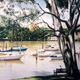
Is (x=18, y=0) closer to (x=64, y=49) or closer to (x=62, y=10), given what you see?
(x=62, y=10)

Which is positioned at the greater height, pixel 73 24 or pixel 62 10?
pixel 62 10

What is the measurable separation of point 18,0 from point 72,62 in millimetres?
1698

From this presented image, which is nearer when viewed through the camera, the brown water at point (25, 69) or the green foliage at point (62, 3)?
the green foliage at point (62, 3)

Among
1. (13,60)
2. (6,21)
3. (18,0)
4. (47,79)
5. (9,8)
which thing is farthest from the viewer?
(13,60)

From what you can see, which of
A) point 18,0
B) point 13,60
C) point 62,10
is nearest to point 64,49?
point 62,10

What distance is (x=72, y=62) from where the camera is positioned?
11.0 ft

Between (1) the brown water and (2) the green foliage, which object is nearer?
(2) the green foliage

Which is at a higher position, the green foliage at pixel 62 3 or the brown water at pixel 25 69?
the green foliage at pixel 62 3

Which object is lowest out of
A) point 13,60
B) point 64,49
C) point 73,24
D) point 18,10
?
point 13,60

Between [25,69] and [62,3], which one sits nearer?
[62,3]

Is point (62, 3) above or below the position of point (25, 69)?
above

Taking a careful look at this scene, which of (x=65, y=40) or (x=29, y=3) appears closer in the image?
(x=65, y=40)

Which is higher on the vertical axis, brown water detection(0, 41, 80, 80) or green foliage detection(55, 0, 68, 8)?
green foliage detection(55, 0, 68, 8)

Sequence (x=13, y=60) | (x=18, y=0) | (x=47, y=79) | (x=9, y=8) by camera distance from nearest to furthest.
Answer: (x=47, y=79) → (x=18, y=0) → (x=9, y=8) → (x=13, y=60)
